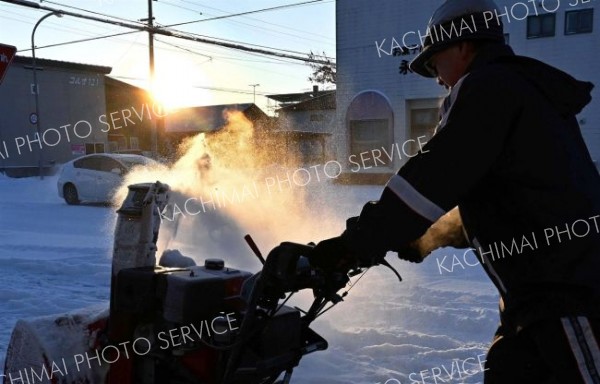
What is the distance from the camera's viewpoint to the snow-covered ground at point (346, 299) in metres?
4.02

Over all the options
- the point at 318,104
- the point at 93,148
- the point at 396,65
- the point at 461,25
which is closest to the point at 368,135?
the point at 396,65

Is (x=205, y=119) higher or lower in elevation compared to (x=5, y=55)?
higher

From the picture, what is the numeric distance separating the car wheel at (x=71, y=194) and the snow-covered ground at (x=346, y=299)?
10.7ft

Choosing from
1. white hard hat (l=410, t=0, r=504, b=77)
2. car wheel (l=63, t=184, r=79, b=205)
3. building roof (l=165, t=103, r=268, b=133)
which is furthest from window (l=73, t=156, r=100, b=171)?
building roof (l=165, t=103, r=268, b=133)

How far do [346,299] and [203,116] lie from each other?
47.6 metres

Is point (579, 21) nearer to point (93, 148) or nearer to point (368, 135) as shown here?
point (368, 135)

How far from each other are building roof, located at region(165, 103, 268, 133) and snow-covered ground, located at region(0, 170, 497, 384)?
37114mm

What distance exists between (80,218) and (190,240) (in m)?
4.65

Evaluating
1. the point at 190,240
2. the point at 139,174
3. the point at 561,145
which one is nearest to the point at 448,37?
the point at 561,145

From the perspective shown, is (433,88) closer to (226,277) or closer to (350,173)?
(350,173)

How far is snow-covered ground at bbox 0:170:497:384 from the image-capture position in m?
4.02

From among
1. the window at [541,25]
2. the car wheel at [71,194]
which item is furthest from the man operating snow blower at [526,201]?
the window at [541,25]

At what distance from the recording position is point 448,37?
1.81m

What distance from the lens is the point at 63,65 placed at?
117 feet
